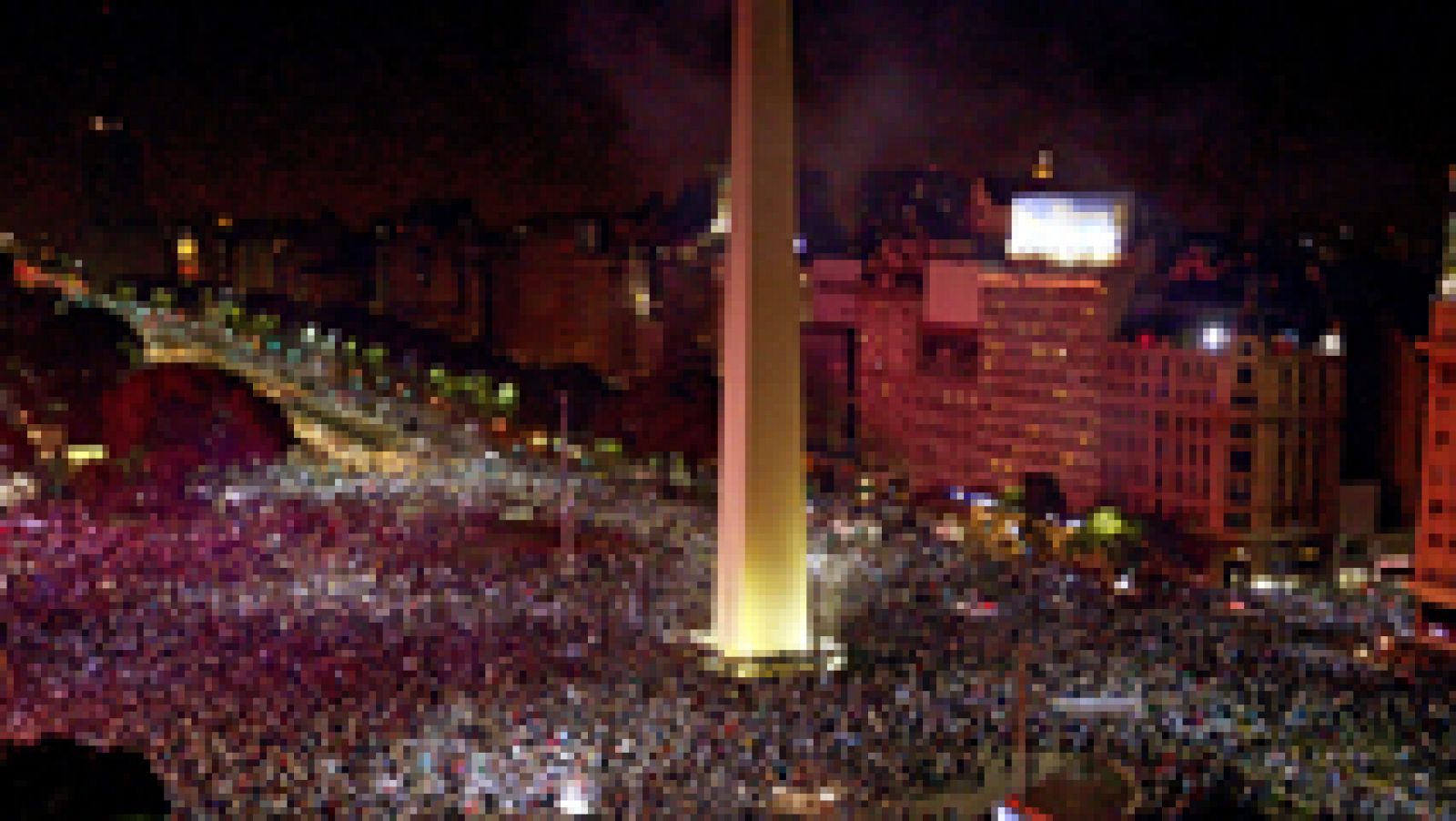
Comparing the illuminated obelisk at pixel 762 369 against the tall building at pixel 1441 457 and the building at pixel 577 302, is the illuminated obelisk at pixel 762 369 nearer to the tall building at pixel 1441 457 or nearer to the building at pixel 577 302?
the tall building at pixel 1441 457

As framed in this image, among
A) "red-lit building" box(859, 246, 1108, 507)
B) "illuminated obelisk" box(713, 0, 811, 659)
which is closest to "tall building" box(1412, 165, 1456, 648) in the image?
"red-lit building" box(859, 246, 1108, 507)

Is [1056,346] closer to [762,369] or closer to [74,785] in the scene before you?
[762,369]

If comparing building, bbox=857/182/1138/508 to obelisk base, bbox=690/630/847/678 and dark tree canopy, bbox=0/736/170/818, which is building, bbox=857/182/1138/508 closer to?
obelisk base, bbox=690/630/847/678

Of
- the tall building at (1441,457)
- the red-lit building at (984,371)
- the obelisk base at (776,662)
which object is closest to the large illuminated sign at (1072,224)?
the red-lit building at (984,371)

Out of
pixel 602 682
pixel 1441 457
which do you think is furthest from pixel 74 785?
pixel 1441 457

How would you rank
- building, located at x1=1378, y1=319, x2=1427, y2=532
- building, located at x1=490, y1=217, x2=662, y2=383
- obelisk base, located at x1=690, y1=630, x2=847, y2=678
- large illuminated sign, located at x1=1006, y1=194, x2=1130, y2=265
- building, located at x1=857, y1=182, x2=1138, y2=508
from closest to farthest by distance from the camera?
1. obelisk base, located at x1=690, y1=630, x2=847, y2=678
2. large illuminated sign, located at x1=1006, y1=194, x2=1130, y2=265
3. building, located at x1=1378, y1=319, x2=1427, y2=532
4. building, located at x1=857, y1=182, x2=1138, y2=508
5. building, located at x1=490, y1=217, x2=662, y2=383

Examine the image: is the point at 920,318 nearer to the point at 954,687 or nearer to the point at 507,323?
the point at 507,323

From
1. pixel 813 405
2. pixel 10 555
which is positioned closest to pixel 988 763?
pixel 10 555
